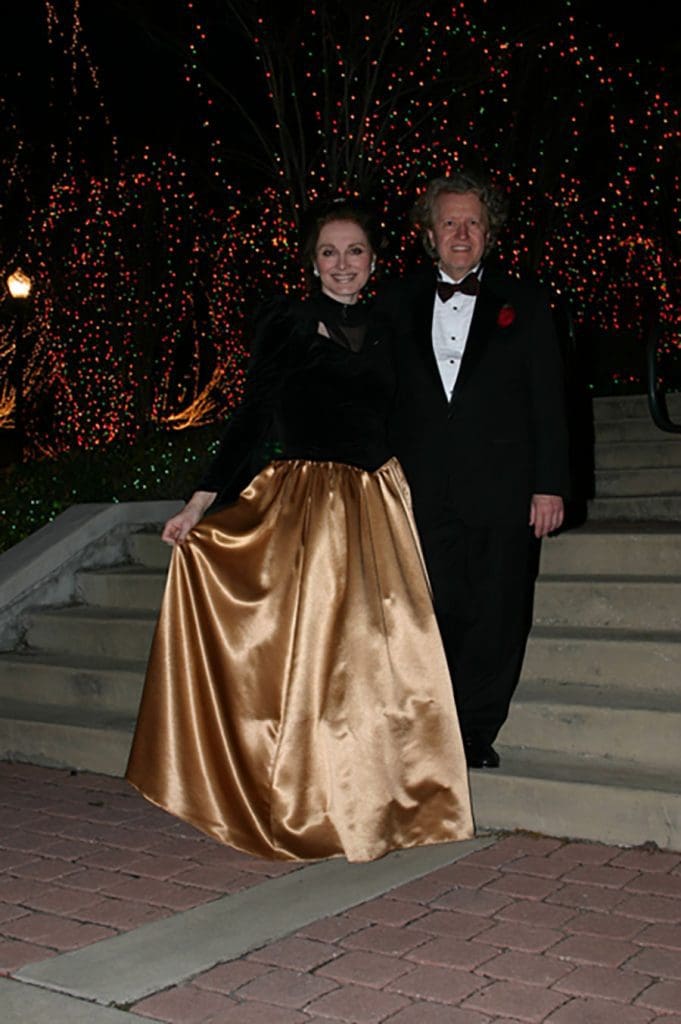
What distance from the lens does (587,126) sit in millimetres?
14539

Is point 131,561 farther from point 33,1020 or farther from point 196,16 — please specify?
point 196,16

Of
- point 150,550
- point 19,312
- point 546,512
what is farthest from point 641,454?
Result: point 19,312

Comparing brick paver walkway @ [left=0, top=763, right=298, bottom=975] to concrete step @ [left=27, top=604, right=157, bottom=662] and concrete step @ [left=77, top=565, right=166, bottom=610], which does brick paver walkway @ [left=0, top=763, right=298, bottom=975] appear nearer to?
concrete step @ [left=27, top=604, right=157, bottom=662]

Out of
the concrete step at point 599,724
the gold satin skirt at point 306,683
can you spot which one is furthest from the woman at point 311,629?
the concrete step at point 599,724

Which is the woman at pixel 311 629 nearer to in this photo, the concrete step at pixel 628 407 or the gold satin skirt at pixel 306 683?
the gold satin skirt at pixel 306 683

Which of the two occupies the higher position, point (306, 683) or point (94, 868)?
point (306, 683)

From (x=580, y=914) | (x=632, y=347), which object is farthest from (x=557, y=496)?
(x=632, y=347)

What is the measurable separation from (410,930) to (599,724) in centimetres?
133

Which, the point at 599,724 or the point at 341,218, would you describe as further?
the point at 599,724

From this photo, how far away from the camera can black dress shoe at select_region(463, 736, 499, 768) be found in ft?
14.6

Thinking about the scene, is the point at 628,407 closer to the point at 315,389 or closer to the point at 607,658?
the point at 607,658

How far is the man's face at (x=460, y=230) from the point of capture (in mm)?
4242

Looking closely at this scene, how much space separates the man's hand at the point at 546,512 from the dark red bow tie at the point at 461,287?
727 millimetres

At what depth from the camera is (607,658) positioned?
4.88 metres
